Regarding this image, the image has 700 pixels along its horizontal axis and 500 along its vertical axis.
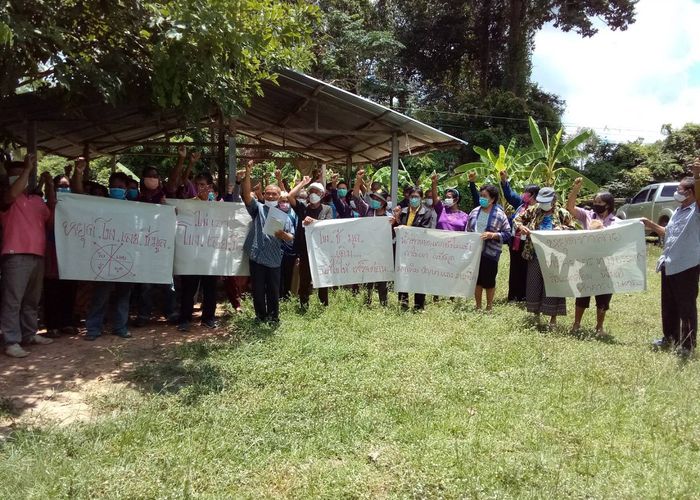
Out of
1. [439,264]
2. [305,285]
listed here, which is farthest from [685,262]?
[305,285]

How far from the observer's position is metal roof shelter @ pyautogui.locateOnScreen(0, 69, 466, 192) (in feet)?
26.5

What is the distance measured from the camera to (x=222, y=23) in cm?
488

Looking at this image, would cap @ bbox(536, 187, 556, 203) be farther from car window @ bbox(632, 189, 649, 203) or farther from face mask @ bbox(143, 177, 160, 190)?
car window @ bbox(632, 189, 649, 203)

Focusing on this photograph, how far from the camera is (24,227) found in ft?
17.8

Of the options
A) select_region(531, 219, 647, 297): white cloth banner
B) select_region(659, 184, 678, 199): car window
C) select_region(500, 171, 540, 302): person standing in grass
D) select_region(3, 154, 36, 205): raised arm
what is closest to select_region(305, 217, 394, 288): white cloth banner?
select_region(500, 171, 540, 302): person standing in grass

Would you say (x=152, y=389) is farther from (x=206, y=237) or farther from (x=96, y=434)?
(x=206, y=237)

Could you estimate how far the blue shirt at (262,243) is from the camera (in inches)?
244

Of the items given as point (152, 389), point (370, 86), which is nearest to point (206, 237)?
point (152, 389)

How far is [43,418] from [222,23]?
11.6 ft

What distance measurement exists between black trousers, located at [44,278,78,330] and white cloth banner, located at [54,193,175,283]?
0.41 metres

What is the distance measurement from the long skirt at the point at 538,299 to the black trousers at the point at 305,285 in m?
2.60

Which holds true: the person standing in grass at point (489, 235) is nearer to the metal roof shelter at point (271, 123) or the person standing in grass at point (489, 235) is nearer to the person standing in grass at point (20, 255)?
the metal roof shelter at point (271, 123)

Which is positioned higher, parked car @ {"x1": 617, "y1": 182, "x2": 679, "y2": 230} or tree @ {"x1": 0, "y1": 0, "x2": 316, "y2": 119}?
tree @ {"x1": 0, "y1": 0, "x2": 316, "y2": 119}

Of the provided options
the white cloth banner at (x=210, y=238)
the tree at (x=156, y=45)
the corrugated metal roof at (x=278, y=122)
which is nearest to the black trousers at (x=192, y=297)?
the white cloth banner at (x=210, y=238)
